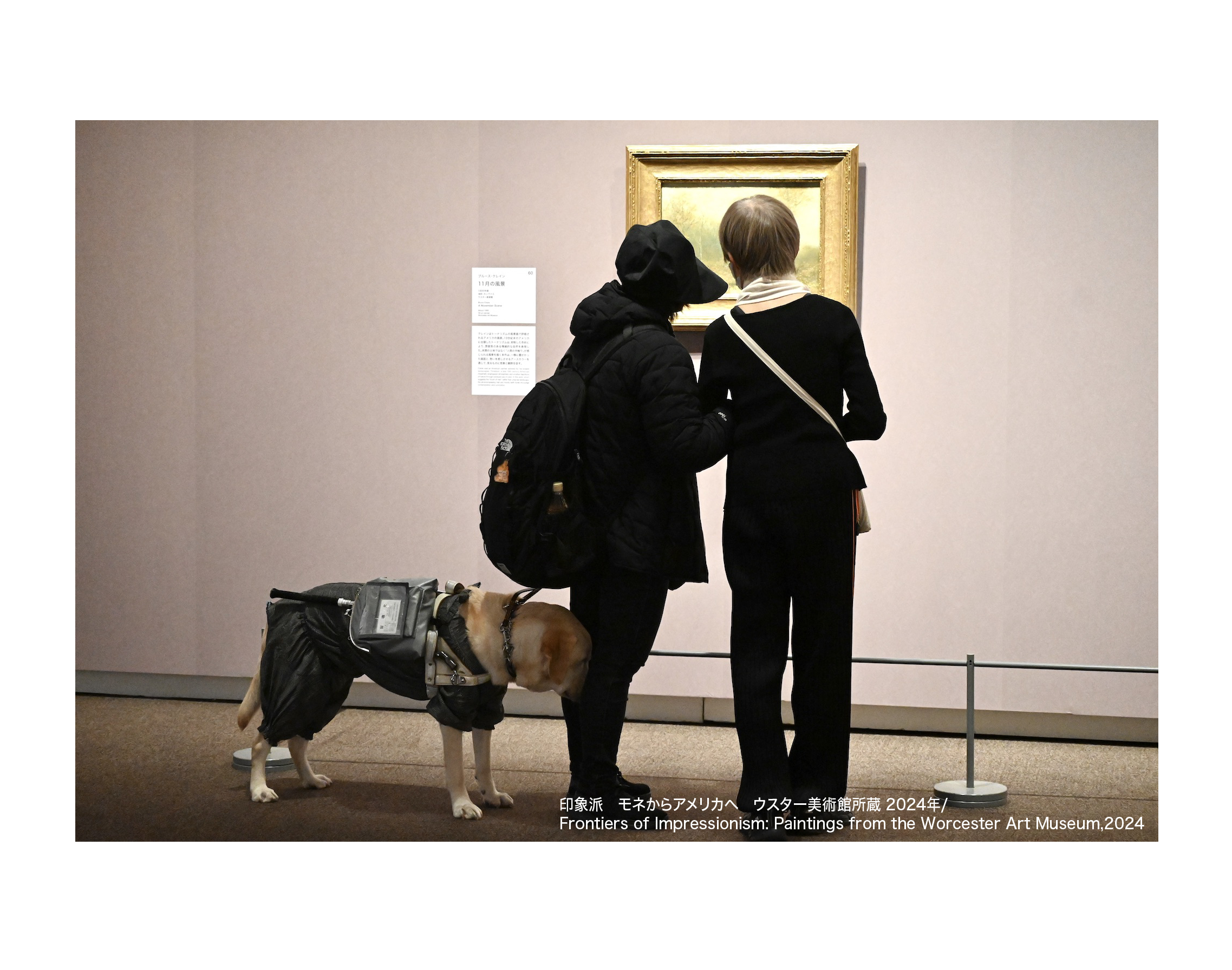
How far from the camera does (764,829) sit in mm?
2998

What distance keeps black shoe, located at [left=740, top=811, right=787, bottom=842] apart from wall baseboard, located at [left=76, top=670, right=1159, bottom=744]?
48.3 inches

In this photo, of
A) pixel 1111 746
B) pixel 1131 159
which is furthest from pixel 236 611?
pixel 1131 159

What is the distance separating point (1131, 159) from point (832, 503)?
A: 7.78 ft

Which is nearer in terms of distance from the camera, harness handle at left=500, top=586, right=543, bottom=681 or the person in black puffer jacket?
the person in black puffer jacket

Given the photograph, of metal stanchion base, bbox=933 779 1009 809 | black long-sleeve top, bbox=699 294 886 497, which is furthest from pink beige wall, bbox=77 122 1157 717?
black long-sleeve top, bbox=699 294 886 497

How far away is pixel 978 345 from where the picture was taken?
4.45 metres

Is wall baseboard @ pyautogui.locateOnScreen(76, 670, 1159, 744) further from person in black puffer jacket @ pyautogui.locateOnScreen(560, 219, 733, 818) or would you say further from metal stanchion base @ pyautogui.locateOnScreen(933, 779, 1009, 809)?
person in black puffer jacket @ pyautogui.locateOnScreen(560, 219, 733, 818)

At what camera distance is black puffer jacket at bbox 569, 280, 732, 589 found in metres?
2.96

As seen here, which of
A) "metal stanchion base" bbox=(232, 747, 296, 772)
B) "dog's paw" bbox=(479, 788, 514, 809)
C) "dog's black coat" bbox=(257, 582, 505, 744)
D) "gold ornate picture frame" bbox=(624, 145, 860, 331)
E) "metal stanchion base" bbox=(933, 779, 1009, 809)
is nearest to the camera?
"dog's black coat" bbox=(257, 582, 505, 744)

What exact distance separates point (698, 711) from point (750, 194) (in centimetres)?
207

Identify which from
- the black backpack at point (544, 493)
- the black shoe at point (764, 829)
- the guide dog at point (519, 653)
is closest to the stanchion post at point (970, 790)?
the black shoe at point (764, 829)

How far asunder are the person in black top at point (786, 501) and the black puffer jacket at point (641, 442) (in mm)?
106

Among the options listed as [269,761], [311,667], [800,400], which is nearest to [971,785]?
[800,400]

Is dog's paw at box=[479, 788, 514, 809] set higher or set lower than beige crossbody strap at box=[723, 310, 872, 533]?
lower
